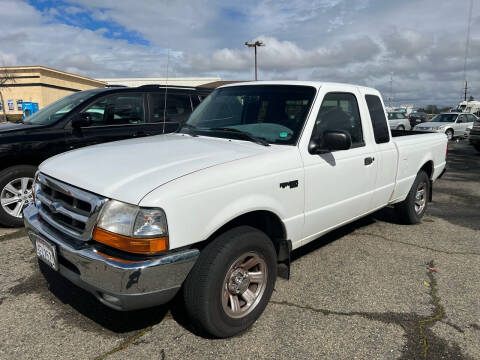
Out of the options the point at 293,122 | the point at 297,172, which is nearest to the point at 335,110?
the point at 293,122

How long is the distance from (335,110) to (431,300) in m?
1.96

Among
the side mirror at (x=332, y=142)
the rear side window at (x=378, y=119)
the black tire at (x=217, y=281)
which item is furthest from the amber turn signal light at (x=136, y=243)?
the rear side window at (x=378, y=119)

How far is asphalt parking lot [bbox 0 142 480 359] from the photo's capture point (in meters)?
2.57

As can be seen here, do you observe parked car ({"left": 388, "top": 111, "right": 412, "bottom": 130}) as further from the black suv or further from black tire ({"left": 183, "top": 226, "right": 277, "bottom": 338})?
black tire ({"left": 183, "top": 226, "right": 277, "bottom": 338})

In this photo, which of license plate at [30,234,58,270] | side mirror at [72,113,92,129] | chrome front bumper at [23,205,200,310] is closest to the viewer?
chrome front bumper at [23,205,200,310]

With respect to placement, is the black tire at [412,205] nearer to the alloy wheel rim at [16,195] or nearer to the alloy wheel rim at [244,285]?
the alloy wheel rim at [244,285]

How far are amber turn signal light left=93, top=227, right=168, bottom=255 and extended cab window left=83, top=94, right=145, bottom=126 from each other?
3.63 meters

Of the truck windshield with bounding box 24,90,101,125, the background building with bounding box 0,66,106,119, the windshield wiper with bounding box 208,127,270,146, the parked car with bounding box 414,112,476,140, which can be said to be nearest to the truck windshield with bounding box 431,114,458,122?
the parked car with bounding box 414,112,476,140

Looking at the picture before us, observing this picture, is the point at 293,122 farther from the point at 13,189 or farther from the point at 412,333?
the point at 13,189

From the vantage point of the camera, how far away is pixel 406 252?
437cm

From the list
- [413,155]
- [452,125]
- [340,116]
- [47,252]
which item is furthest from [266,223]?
[452,125]

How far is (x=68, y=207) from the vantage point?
2.54 metres

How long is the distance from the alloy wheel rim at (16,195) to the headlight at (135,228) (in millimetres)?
3158

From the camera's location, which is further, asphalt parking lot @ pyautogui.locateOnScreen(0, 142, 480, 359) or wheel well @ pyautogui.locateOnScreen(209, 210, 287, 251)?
wheel well @ pyautogui.locateOnScreen(209, 210, 287, 251)
